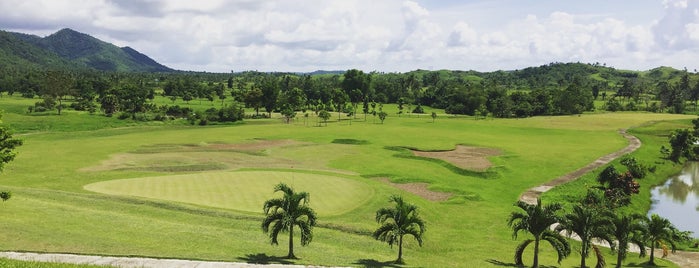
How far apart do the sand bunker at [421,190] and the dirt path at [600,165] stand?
10.2 m

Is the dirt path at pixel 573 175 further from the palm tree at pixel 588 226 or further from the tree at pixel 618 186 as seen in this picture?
the palm tree at pixel 588 226

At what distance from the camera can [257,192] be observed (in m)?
50.8

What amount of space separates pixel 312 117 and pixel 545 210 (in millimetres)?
140406

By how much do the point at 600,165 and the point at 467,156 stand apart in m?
21.8

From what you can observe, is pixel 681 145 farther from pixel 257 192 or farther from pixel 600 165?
pixel 257 192

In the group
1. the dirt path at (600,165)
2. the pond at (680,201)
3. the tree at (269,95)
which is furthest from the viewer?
the tree at (269,95)

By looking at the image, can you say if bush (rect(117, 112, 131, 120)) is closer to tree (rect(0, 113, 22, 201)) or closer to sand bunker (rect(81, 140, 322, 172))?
sand bunker (rect(81, 140, 322, 172))

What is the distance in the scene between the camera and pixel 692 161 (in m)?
98.2

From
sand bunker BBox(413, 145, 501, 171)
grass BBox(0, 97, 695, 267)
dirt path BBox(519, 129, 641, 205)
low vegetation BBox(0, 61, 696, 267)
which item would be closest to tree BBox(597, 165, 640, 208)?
low vegetation BBox(0, 61, 696, 267)

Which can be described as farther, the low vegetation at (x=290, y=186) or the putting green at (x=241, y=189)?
the putting green at (x=241, y=189)

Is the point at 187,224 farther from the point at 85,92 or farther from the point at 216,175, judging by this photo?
the point at 85,92

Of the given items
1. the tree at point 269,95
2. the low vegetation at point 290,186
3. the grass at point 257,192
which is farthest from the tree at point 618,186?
the tree at point 269,95

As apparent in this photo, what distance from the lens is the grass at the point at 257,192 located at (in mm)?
31766

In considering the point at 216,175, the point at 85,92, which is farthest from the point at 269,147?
the point at 85,92
